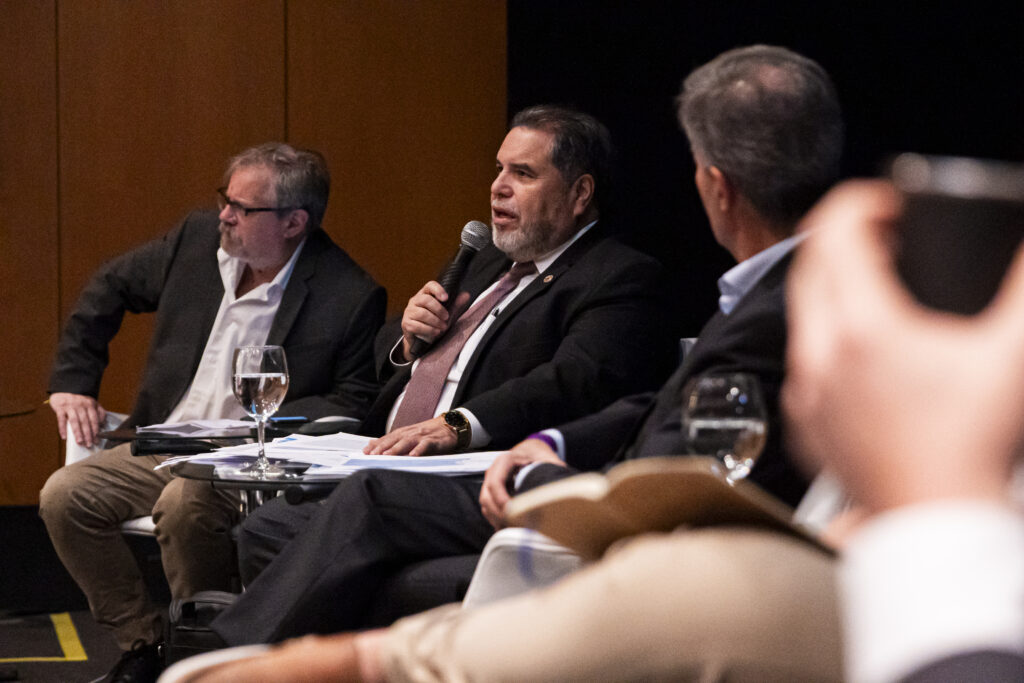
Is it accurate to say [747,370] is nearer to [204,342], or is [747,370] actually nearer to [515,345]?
[515,345]

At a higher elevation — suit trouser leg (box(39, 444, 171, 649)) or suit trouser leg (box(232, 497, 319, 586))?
suit trouser leg (box(232, 497, 319, 586))

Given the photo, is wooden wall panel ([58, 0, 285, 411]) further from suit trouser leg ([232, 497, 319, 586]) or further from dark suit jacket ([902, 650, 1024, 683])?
dark suit jacket ([902, 650, 1024, 683])

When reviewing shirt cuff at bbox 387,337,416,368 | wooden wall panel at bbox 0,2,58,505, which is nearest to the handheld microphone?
shirt cuff at bbox 387,337,416,368

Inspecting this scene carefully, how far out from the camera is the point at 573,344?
274 cm

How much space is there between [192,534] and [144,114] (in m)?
2.81

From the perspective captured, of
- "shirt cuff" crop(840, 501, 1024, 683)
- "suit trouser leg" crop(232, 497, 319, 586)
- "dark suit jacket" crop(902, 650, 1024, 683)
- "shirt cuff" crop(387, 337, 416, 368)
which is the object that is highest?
"shirt cuff" crop(840, 501, 1024, 683)

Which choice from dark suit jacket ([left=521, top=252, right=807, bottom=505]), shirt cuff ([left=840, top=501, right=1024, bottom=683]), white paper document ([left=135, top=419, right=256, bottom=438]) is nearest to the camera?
shirt cuff ([left=840, top=501, right=1024, bottom=683])

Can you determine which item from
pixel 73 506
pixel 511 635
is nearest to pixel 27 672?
pixel 73 506

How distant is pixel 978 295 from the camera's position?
0.49 metres

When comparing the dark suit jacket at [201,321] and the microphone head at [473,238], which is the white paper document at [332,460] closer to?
the microphone head at [473,238]

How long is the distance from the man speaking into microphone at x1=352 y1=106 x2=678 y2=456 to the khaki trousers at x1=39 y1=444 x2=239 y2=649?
515mm

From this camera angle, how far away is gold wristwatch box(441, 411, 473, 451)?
2.62 metres

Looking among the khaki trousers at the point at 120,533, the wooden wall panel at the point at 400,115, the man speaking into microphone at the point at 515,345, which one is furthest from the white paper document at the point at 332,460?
the wooden wall panel at the point at 400,115

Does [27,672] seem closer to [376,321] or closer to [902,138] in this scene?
[376,321]
